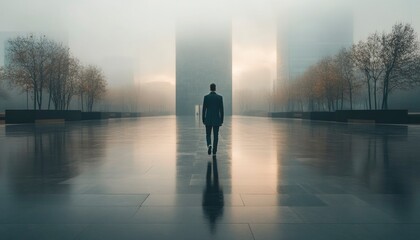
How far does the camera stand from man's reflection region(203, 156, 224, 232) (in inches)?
180

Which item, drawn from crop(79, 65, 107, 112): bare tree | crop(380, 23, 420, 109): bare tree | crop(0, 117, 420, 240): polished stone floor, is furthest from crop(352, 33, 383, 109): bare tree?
crop(79, 65, 107, 112): bare tree

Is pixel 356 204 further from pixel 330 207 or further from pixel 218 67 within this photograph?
pixel 218 67

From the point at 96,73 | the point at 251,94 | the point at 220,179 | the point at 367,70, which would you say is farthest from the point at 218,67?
the point at 220,179

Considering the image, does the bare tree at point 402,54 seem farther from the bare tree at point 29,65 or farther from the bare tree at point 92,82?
the bare tree at point 92,82

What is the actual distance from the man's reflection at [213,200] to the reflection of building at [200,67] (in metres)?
153

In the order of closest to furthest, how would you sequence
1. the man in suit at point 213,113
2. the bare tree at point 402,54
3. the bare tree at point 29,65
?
the man in suit at point 213,113 < the bare tree at point 402,54 < the bare tree at point 29,65

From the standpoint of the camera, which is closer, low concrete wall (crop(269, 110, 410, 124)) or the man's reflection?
the man's reflection

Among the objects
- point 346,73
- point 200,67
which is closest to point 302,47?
point 200,67

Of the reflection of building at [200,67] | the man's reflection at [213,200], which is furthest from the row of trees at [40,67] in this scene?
the reflection of building at [200,67]

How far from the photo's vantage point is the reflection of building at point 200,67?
16362 cm

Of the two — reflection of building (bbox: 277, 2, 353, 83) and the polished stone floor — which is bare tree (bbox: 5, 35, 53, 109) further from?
reflection of building (bbox: 277, 2, 353, 83)

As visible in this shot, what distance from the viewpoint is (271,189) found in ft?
20.3

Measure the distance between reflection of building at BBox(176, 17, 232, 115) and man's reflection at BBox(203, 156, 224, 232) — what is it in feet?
503

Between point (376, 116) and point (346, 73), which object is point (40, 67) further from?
point (346, 73)
